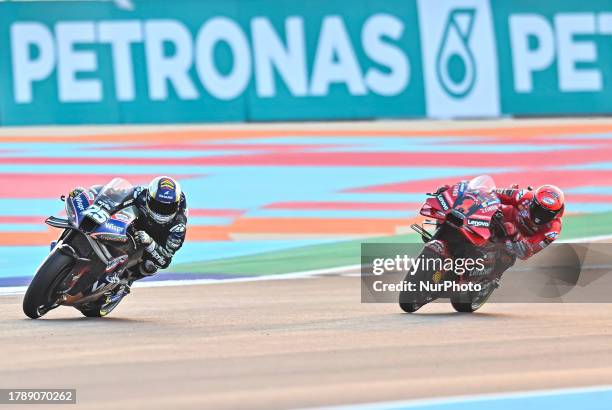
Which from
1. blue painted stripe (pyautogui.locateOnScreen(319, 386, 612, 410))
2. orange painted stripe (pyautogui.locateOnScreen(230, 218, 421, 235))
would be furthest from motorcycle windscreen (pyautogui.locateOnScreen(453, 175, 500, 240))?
Result: orange painted stripe (pyautogui.locateOnScreen(230, 218, 421, 235))

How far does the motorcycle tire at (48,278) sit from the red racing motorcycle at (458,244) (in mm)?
2727

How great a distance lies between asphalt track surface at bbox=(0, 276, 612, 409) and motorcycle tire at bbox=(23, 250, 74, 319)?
189mm

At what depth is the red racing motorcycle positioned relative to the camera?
9.78 meters

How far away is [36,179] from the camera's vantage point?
17.4 metres

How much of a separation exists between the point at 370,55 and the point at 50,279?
483 inches

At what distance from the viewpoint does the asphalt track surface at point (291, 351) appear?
→ 664 cm

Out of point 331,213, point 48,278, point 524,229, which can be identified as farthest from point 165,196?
point 331,213

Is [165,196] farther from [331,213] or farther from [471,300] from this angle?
[331,213]

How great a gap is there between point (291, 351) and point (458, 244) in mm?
2354

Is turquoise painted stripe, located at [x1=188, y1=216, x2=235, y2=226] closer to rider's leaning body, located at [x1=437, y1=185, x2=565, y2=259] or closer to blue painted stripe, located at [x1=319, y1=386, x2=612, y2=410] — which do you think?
rider's leaning body, located at [x1=437, y1=185, x2=565, y2=259]

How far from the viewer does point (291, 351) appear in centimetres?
801

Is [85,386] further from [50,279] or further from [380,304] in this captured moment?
[380,304]

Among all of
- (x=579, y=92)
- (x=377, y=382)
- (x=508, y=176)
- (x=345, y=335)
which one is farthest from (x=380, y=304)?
(x=579, y=92)

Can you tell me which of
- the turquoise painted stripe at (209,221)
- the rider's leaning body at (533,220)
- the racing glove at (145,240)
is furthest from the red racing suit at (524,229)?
the turquoise painted stripe at (209,221)
